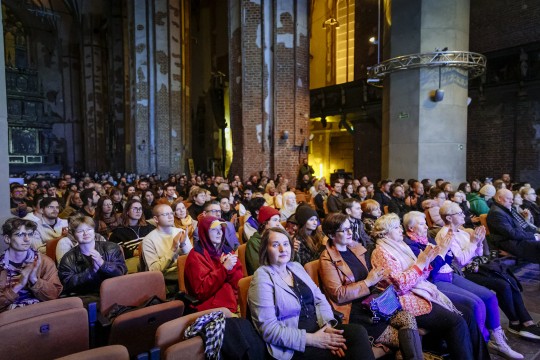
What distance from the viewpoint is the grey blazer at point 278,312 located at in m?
2.47

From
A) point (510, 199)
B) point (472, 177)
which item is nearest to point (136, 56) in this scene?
point (472, 177)

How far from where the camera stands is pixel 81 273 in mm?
3449

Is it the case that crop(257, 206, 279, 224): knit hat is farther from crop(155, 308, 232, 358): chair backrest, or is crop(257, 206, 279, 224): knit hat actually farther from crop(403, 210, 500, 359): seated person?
crop(155, 308, 232, 358): chair backrest

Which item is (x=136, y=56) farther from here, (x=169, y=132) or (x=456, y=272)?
(x=456, y=272)

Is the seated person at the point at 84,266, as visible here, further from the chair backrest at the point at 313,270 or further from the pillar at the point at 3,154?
the pillar at the point at 3,154

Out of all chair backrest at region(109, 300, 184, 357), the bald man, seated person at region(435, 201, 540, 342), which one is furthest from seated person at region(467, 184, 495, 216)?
chair backrest at region(109, 300, 184, 357)

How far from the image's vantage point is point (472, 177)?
560 inches

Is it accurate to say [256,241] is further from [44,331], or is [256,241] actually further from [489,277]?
[489,277]

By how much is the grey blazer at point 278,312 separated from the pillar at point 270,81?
36.5 ft

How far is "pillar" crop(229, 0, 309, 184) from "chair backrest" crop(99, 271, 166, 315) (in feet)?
35.1

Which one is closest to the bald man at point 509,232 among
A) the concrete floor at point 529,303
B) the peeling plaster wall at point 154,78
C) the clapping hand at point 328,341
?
the concrete floor at point 529,303

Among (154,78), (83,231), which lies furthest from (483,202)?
(154,78)

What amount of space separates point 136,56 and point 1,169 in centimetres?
1537

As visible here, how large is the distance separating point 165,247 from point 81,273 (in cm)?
90
